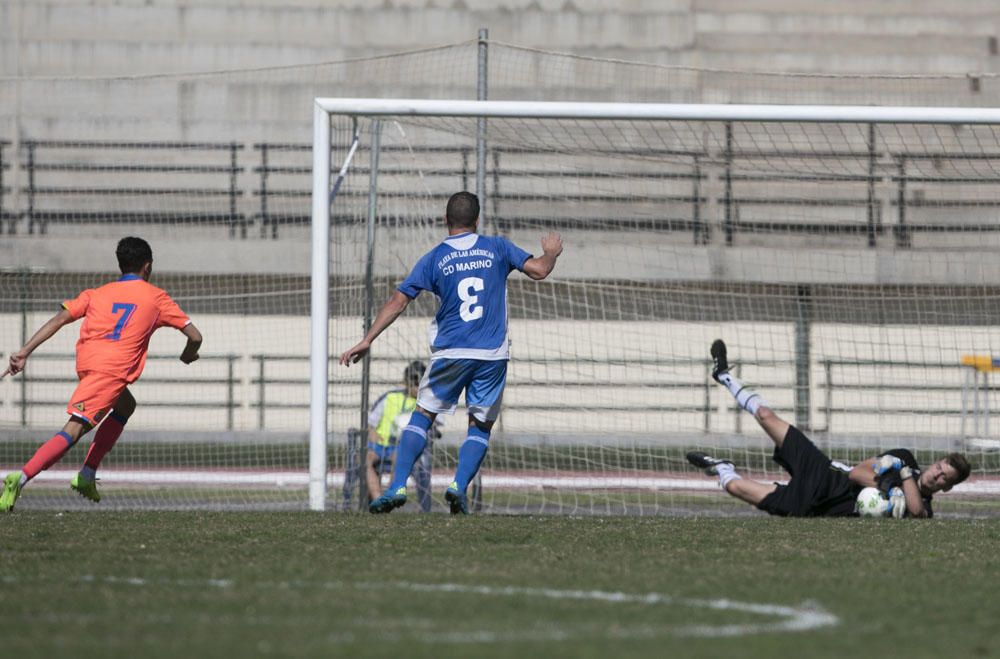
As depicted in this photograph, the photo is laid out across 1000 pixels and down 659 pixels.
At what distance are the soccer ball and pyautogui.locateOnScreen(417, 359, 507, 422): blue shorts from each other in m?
2.63

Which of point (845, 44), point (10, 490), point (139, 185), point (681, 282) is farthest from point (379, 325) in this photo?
point (845, 44)

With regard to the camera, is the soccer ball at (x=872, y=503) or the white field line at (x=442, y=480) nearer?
the soccer ball at (x=872, y=503)

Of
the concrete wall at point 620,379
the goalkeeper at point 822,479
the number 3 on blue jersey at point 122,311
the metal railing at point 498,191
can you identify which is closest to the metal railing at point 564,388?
the concrete wall at point 620,379

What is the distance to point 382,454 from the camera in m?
10.8

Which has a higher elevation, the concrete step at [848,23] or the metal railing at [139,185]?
the concrete step at [848,23]

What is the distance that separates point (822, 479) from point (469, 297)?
2.79 metres

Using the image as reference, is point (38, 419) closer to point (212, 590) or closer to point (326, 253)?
point (326, 253)

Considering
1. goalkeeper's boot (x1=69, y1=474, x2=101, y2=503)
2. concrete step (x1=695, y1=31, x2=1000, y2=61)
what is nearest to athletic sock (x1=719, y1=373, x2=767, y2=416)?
goalkeeper's boot (x1=69, y1=474, x2=101, y2=503)

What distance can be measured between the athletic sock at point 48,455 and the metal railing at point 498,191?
740cm

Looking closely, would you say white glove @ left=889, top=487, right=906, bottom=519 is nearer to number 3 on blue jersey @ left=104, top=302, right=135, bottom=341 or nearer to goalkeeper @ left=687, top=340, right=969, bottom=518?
goalkeeper @ left=687, top=340, right=969, bottom=518

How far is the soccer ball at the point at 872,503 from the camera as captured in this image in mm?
8586

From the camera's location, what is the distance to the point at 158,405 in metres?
16.3

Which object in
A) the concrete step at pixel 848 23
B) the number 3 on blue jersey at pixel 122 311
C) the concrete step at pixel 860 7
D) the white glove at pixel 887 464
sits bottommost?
the white glove at pixel 887 464

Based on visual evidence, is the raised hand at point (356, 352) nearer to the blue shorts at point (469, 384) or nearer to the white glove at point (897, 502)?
the blue shorts at point (469, 384)
